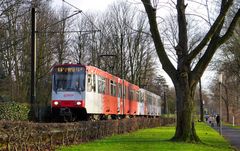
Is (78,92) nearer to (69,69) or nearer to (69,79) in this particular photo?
(69,79)

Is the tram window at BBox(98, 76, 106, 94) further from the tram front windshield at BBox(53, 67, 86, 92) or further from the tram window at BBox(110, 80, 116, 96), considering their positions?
the tram window at BBox(110, 80, 116, 96)

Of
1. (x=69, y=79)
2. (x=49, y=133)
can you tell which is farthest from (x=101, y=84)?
(x=49, y=133)

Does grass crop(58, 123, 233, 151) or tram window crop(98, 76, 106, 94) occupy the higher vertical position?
tram window crop(98, 76, 106, 94)

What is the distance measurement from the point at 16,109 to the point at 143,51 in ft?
171

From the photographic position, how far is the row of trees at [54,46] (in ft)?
142

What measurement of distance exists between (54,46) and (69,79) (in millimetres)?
27270

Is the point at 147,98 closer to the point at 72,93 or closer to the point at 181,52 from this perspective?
the point at 72,93

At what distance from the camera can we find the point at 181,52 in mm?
23016

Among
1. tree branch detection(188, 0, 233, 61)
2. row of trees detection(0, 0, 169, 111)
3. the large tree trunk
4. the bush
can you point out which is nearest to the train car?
row of trees detection(0, 0, 169, 111)

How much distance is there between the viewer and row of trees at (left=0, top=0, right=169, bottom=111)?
142 ft

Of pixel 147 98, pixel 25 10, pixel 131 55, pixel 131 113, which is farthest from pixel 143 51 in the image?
pixel 25 10

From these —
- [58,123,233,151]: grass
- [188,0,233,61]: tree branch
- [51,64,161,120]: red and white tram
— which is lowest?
[58,123,233,151]: grass

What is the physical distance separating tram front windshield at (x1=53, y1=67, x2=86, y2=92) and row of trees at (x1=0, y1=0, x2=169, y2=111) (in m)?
5.05

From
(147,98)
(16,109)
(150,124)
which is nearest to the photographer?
(16,109)
